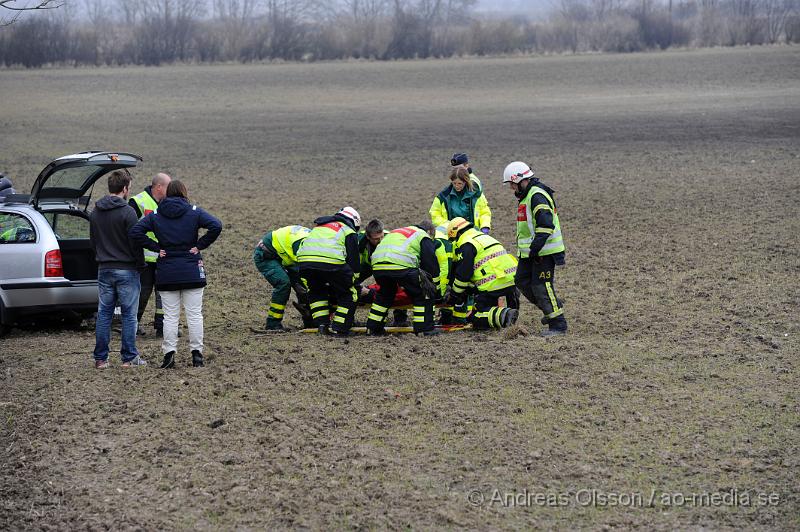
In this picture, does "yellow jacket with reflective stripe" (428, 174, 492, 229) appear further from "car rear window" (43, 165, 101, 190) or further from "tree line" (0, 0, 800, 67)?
"tree line" (0, 0, 800, 67)

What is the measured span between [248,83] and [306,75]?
3912mm

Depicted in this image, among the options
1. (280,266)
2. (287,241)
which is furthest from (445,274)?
(280,266)

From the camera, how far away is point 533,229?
1120cm

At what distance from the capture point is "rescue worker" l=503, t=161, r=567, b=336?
1102 cm

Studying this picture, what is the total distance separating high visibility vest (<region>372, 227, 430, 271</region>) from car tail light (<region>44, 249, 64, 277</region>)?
3.48m

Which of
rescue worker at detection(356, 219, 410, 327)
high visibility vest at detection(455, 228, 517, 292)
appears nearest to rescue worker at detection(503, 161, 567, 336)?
high visibility vest at detection(455, 228, 517, 292)

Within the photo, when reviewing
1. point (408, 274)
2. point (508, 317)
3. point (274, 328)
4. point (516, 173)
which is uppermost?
point (516, 173)

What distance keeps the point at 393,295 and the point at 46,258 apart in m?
3.83

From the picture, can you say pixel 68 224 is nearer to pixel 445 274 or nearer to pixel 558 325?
pixel 445 274

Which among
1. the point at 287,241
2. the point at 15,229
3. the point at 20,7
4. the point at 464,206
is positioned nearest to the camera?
the point at 20,7

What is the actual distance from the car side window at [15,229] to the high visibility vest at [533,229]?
5423 millimetres

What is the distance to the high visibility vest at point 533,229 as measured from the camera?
1108cm

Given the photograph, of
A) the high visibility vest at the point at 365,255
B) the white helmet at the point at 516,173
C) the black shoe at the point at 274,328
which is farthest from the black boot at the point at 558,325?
the black shoe at the point at 274,328

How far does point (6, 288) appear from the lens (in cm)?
1127
